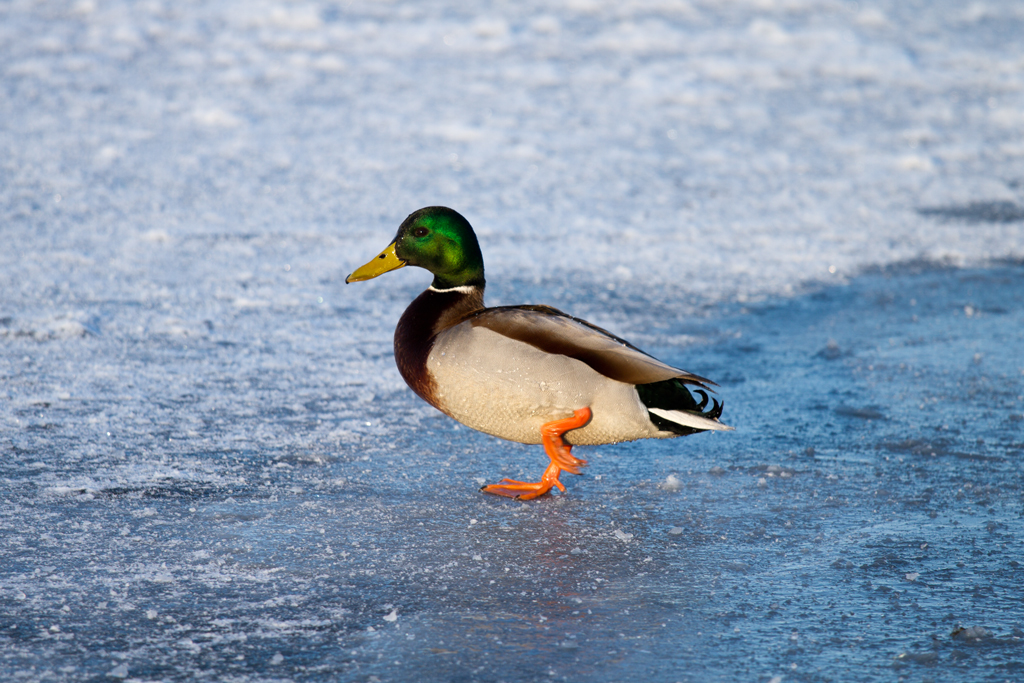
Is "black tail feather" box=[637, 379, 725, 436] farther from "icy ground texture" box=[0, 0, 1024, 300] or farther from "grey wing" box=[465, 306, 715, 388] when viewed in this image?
"icy ground texture" box=[0, 0, 1024, 300]

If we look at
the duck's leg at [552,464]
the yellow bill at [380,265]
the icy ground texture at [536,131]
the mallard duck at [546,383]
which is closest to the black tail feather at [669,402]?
the mallard duck at [546,383]

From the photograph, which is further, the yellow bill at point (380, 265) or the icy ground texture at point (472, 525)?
the yellow bill at point (380, 265)

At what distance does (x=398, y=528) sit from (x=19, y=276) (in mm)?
2800

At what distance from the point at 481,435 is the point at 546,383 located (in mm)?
684

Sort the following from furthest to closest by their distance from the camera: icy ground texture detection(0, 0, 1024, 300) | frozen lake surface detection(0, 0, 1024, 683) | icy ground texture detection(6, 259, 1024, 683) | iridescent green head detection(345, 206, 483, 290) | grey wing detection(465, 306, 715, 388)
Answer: icy ground texture detection(0, 0, 1024, 300)
iridescent green head detection(345, 206, 483, 290)
grey wing detection(465, 306, 715, 388)
frozen lake surface detection(0, 0, 1024, 683)
icy ground texture detection(6, 259, 1024, 683)

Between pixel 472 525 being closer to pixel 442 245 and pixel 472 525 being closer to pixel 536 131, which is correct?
pixel 442 245

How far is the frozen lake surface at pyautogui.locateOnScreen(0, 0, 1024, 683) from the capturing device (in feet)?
7.75

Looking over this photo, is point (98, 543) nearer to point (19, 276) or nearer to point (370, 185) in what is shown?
point (19, 276)

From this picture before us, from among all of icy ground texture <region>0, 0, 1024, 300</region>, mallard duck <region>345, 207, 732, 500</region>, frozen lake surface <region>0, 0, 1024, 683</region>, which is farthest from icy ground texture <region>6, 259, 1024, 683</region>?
icy ground texture <region>0, 0, 1024, 300</region>

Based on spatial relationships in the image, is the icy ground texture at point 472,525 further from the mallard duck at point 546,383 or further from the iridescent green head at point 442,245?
the iridescent green head at point 442,245

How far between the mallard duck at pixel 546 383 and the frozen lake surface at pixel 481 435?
20 centimetres

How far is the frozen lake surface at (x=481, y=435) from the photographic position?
93.0 inches

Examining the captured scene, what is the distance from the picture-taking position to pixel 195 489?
3.01 metres

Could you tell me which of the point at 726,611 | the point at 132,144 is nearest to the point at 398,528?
the point at 726,611
